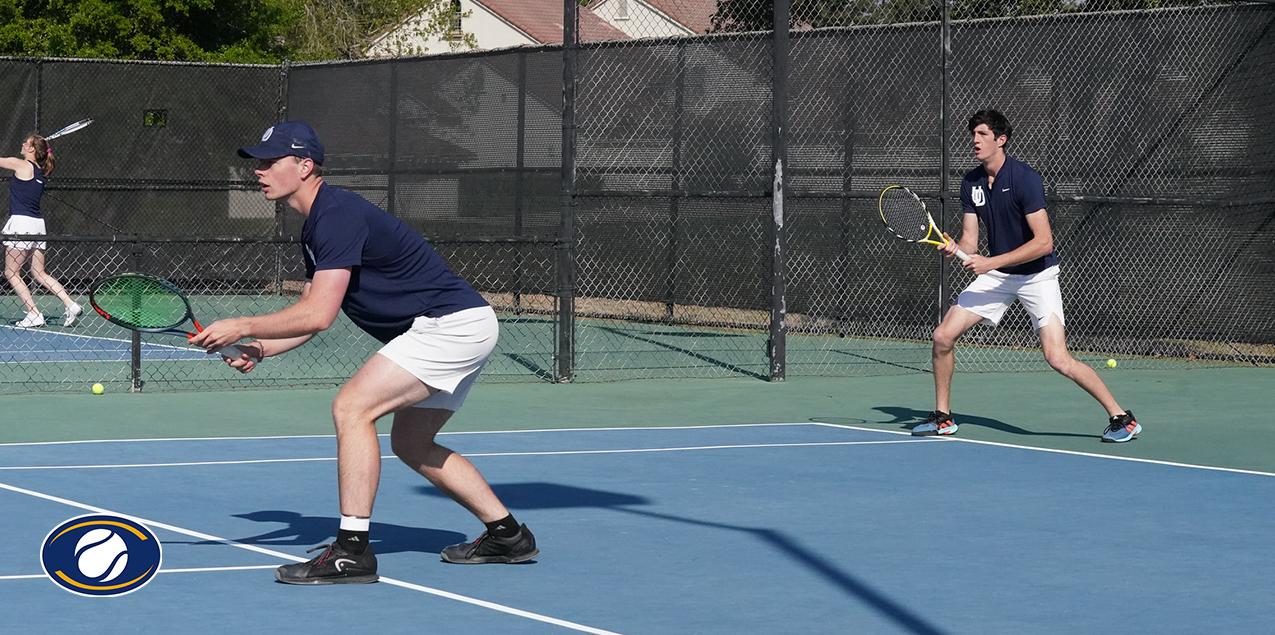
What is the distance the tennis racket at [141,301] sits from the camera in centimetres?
574

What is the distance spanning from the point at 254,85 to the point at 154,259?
2.24 m

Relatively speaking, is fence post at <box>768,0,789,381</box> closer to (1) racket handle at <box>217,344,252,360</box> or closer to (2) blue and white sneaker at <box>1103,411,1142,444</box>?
(2) blue and white sneaker at <box>1103,411,1142,444</box>

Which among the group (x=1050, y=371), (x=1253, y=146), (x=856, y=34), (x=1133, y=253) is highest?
(x=856, y=34)

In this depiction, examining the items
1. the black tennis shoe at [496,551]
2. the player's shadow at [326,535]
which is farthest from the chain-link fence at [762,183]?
the black tennis shoe at [496,551]

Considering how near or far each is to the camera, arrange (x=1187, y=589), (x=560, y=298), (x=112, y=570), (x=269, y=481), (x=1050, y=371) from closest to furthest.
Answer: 1. (x=112, y=570)
2. (x=1187, y=589)
3. (x=269, y=481)
4. (x=560, y=298)
5. (x=1050, y=371)

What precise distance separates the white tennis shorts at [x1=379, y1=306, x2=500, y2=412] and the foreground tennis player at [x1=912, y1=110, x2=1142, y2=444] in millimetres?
3765

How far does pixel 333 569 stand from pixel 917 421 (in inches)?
203

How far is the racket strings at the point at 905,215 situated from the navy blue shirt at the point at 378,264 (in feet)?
13.2

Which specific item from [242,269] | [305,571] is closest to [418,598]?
[305,571]

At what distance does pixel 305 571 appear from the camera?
17.4ft

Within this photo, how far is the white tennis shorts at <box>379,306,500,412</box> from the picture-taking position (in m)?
5.36

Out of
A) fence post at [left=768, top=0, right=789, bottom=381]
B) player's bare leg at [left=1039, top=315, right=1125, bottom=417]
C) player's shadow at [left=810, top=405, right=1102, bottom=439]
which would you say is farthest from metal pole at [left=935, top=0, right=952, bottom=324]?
player's bare leg at [left=1039, top=315, right=1125, bottom=417]

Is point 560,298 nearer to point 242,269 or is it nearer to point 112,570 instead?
point 112,570

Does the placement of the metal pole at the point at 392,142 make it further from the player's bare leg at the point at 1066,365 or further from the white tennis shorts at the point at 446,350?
the white tennis shorts at the point at 446,350
